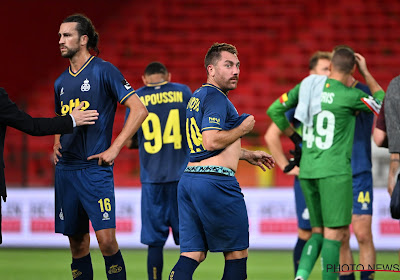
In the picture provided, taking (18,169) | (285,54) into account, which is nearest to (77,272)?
(18,169)

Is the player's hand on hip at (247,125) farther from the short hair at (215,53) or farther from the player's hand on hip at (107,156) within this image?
the player's hand on hip at (107,156)

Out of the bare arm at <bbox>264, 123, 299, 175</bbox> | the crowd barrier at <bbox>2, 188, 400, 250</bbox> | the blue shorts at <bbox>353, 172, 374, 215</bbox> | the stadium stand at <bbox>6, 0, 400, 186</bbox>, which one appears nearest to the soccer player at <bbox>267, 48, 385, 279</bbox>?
the blue shorts at <bbox>353, 172, 374, 215</bbox>

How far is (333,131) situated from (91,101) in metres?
2.21

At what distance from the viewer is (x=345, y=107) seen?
6.09 metres

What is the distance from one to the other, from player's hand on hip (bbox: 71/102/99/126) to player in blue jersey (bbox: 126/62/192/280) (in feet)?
5.04

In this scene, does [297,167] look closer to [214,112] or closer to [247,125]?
[247,125]

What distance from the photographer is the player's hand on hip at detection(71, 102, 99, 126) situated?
16.9 feet

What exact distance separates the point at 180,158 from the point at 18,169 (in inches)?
199

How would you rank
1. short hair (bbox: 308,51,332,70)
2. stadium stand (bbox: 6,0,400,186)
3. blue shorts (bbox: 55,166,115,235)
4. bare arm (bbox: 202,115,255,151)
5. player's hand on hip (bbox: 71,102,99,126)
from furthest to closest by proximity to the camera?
stadium stand (bbox: 6,0,400,186), short hair (bbox: 308,51,332,70), blue shorts (bbox: 55,166,115,235), player's hand on hip (bbox: 71,102,99,126), bare arm (bbox: 202,115,255,151)

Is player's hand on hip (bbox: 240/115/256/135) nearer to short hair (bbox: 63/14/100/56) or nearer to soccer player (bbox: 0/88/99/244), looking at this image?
soccer player (bbox: 0/88/99/244)

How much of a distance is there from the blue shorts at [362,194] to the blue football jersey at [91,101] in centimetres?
262

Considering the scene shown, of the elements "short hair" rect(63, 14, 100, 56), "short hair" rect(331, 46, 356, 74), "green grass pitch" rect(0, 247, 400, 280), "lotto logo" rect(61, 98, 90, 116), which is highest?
"short hair" rect(63, 14, 100, 56)

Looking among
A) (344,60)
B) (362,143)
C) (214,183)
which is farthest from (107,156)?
(362,143)

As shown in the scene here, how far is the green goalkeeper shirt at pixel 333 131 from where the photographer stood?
608 cm
